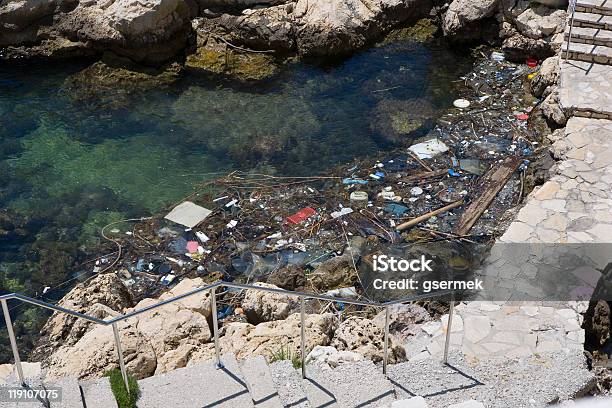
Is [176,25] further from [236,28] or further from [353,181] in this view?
[353,181]

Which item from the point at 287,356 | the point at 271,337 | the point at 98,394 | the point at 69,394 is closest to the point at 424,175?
the point at 271,337

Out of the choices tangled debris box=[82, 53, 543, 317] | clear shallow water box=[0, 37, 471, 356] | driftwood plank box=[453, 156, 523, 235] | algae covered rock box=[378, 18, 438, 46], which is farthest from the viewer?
algae covered rock box=[378, 18, 438, 46]

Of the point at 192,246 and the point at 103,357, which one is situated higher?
the point at 103,357

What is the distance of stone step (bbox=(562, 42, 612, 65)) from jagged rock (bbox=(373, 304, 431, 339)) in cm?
582

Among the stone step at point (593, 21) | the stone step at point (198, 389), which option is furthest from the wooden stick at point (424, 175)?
the stone step at point (198, 389)

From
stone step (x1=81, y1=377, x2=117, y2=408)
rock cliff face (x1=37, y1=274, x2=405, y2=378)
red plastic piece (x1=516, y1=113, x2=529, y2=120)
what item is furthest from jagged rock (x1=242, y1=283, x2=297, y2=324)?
red plastic piece (x1=516, y1=113, x2=529, y2=120)

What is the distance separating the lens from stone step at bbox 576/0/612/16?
11.6m

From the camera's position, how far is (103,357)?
6477 mm

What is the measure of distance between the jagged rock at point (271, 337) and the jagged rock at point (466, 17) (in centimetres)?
807

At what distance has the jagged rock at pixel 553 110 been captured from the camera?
10688mm

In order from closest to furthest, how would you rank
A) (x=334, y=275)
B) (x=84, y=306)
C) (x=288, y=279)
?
(x=84, y=306), (x=288, y=279), (x=334, y=275)

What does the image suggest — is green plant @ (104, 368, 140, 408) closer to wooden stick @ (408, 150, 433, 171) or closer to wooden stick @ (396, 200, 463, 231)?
wooden stick @ (396, 200, 463, 231)

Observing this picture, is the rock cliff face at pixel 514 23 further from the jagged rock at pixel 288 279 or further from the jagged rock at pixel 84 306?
the jagged rock at pixel 84 306

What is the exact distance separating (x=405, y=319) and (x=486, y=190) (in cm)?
306
